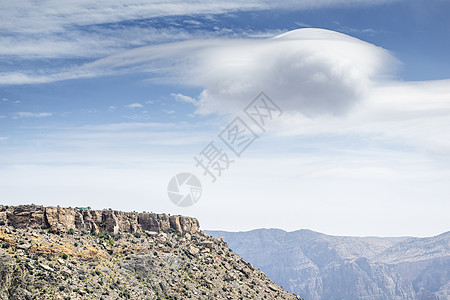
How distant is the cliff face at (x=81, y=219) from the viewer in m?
145

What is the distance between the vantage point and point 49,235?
145 metres

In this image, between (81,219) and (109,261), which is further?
(81,219)

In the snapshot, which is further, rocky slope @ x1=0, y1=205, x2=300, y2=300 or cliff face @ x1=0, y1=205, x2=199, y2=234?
cliff face @ x1=0, y1=205, x2=199, y2=234

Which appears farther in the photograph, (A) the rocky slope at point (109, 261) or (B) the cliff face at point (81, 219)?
(B) the cliff face at point (81, 219)

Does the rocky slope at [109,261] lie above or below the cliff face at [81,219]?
below

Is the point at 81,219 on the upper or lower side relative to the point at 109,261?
upper

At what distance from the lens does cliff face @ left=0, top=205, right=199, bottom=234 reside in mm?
Answer: 145375

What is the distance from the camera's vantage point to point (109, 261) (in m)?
153

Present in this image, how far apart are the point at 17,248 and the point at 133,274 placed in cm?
3902

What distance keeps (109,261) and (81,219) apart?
2044 cm

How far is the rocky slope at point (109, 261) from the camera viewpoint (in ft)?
411

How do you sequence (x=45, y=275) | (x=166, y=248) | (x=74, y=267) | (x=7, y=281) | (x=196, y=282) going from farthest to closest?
(x=166, y=248) < (x=196, y=282) < (x=74, y=267) < (x=45, y=275) < (x=7, y=281)

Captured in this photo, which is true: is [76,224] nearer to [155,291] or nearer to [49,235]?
[49,235]

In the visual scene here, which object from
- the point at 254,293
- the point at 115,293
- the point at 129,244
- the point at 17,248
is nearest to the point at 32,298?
the point at 17,248
